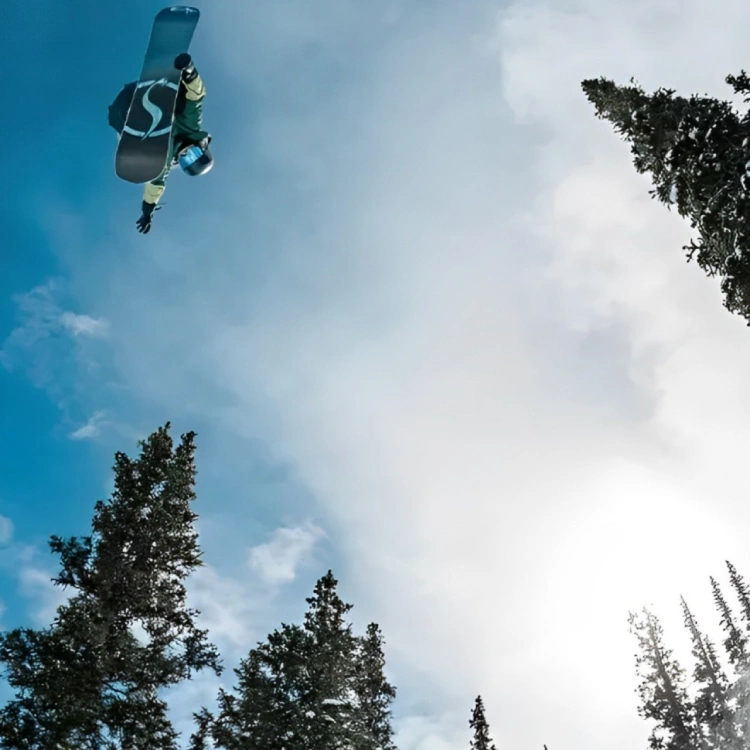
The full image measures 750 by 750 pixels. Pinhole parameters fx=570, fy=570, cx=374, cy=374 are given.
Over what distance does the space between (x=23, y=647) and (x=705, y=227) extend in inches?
682

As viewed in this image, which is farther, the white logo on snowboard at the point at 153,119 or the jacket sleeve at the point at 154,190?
the jacket sleeve at the point at 154,190

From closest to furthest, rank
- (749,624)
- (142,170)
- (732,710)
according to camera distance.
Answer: (142,170) → (732,710) → (749,624)

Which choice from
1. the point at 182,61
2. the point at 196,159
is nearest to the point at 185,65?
the point at 182,61

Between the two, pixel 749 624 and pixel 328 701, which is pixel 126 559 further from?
pixel 749 624

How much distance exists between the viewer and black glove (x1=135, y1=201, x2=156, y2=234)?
13.2m

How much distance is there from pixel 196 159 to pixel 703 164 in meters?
10.8

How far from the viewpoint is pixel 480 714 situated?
2739 cm

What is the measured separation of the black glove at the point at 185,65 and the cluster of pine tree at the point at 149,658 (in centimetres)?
1018

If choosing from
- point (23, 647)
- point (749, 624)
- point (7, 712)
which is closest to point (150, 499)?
point (23, 647)

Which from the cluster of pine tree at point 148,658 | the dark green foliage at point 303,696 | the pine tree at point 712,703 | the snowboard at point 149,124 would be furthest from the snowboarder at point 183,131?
the pine tree at point 712,703

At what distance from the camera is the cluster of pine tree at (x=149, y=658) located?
12.7 meters

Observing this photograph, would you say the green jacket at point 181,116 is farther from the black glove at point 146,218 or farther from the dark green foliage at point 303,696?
the dark green foliage at point 303,696

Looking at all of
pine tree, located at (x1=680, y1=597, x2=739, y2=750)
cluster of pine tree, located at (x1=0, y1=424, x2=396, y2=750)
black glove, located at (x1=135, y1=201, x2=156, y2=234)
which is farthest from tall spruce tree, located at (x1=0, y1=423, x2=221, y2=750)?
pine tree, located at (x1=680, y1=597, x2=739, y2=750)

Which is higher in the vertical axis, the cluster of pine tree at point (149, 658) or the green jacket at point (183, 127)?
the green jacket at point (183, 127)
